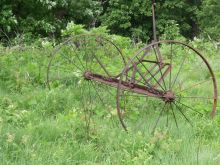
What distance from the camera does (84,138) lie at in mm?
4293

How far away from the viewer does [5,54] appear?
299 inches

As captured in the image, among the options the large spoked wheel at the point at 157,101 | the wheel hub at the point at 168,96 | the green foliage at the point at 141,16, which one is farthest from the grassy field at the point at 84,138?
the green foliage at the point at 141,16

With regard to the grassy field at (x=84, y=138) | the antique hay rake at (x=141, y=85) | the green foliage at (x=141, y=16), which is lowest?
the grassy field at (x=84, y=138)

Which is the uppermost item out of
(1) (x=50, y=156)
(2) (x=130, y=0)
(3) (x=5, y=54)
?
(2) (x=130, y=0)

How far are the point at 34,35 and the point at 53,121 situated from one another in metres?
11.1

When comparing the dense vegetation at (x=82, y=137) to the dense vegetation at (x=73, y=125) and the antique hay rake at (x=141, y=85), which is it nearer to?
the dense vegetation at (x=73, y=125)

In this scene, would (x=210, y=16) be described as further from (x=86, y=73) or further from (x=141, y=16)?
(x=86, y=73)

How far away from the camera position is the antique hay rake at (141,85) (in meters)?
4.91

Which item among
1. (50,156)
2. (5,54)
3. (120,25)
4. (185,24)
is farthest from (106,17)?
(50,156)

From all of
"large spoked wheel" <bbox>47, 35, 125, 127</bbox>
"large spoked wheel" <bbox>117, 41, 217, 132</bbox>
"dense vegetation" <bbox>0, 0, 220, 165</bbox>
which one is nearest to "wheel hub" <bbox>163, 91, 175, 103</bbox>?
"large spoked wheel" <bbox>117, 41, 217, 132</bbox>

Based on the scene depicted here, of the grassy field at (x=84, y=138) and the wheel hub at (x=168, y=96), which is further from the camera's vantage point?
the wheel hub at (x=168, y=96)

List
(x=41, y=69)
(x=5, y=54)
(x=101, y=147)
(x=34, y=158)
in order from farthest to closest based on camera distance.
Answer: (x=5, y=54)
(x=41, y=69)
(x=101, y=147)
(x=34, y=158)

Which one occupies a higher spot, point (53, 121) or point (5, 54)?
point (5, 54)

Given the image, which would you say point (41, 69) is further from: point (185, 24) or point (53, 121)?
point (185, 24)
